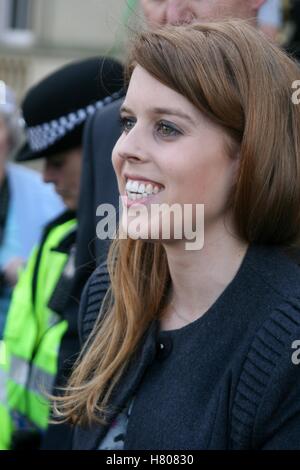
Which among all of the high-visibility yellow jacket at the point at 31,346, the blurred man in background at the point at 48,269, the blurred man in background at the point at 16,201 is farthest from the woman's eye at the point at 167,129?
the blurred man in background at the point at 16,201

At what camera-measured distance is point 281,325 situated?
6.61 ft

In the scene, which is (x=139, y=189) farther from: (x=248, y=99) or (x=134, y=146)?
(x=248, y=99)

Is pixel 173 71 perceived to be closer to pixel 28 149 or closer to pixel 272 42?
pixel 272 42

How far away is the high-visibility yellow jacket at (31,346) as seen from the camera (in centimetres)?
323

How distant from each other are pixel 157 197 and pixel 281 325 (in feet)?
1.27

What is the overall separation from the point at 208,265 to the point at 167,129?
12.3 inches

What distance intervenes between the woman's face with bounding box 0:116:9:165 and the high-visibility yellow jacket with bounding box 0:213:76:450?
48.4 inches

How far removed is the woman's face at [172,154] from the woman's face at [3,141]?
7.91 feet

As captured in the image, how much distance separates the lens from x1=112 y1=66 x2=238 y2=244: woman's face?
210 centimetres

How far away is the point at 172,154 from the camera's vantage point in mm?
2102

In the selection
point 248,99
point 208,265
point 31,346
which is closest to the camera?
point 248,99

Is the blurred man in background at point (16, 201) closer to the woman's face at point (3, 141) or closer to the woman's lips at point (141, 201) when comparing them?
the woman's face at point (3, 141)

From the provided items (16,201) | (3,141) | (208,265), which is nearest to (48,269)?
(16,201)

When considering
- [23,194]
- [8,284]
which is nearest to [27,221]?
[23,194]
